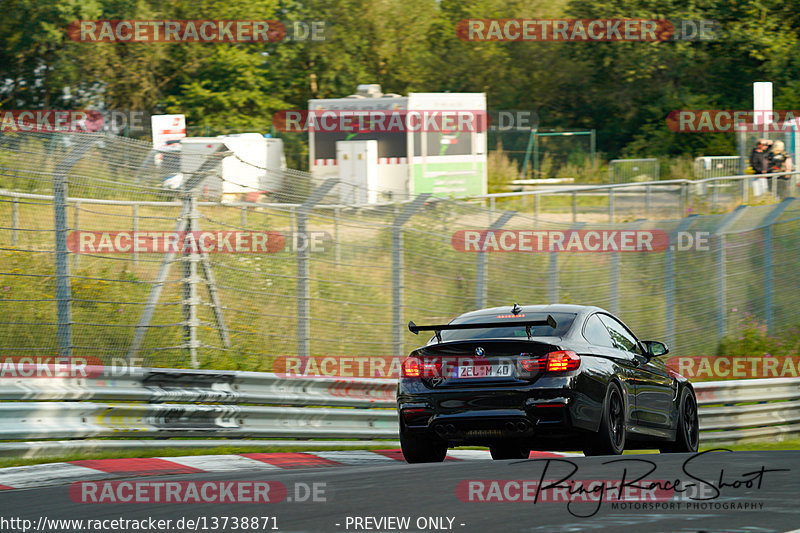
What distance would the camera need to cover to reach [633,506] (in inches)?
266

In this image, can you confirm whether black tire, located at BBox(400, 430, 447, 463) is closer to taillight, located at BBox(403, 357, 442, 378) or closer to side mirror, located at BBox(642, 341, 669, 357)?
taillight, located at BBox(403, 357, 442, 378)

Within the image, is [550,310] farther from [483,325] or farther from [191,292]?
[191,292]

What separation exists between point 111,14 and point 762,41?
27395 mm

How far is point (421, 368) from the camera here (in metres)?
9.69

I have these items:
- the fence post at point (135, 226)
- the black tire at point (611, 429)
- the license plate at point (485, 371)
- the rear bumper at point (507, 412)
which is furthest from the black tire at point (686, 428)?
the fence post at point (135, 226)

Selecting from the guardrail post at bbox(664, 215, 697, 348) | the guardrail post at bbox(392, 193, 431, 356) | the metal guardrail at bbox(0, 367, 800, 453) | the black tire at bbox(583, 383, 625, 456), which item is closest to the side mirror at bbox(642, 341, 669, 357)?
the black tire at bbox(583, 383, 625, 456)

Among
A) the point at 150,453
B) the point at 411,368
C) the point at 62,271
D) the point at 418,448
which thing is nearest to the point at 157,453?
the point at 150,453

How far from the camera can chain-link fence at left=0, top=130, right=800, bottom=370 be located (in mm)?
11383

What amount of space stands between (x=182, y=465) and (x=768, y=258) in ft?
42.5

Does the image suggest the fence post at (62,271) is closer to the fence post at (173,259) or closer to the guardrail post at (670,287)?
the fence post at (173,259)

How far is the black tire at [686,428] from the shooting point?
1145 cm

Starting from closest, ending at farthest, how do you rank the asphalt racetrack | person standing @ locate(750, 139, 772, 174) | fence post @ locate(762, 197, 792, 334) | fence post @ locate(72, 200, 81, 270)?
the asphalt racetrack
fence post @ locate(72, 200, 81, 270)
fence post @ locate(762, 197, 792, 334)
person standing @ locate(750, 139, 772, 174)

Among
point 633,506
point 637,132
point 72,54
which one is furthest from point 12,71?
point 633,506

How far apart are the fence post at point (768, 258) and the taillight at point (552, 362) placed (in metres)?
11.3
